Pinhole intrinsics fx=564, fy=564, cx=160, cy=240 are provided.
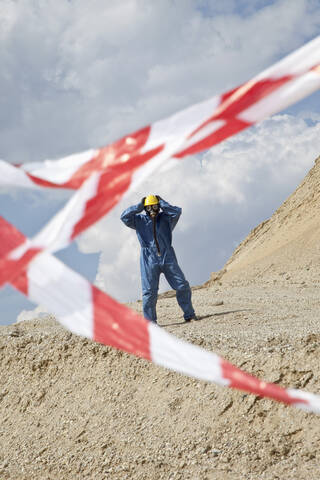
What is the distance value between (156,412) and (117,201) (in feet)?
9.45

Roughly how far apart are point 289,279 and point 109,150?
1150 centimetres

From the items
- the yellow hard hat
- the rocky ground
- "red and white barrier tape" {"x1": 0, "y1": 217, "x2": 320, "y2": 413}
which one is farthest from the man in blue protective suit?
"red and white barrier tape" {"x1": 0, "y1": 217, "x2": 320, "y2": 413}

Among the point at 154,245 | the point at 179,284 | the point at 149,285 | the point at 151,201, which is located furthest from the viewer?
the point at 179,284

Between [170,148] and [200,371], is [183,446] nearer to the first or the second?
[200,371]

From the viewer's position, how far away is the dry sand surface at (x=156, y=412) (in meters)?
3.96

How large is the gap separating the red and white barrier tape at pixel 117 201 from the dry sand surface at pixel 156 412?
5.67ft

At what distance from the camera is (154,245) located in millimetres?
7180

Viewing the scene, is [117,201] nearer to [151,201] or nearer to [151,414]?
[151,414]

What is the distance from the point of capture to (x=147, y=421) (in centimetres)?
464

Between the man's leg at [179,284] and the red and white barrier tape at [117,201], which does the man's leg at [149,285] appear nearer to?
the man's leg at [179,284]

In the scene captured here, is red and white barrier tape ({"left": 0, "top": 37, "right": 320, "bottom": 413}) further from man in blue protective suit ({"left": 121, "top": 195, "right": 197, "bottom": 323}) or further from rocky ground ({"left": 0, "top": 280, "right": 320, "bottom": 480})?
man in blue protective suit ({"left": 121, "top": 195, "right": 197, "bottom": 323})

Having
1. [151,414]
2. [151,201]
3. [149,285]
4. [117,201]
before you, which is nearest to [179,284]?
[149,285]

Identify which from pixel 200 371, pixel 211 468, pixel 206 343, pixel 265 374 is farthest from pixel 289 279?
pixel 200 371

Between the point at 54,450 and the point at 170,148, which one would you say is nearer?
the point at 170,148
